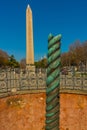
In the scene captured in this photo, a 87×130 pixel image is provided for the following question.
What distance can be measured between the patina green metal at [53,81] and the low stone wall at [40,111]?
1203 centimetres

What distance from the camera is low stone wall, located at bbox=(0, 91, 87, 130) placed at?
1439 centimetres

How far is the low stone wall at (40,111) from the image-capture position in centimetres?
1439

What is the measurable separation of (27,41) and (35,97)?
10.3 metres

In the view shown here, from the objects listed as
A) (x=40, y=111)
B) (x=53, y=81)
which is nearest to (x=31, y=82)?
(x=40, y=111)

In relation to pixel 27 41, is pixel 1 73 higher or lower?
lower

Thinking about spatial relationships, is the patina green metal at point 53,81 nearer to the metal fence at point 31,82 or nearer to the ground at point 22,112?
the ground at point 22,112

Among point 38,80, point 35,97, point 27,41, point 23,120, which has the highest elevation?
point 27,41

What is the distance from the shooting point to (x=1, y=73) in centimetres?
1388

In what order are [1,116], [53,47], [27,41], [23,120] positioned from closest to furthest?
1. [53,47]
2. [1,116]
3. [23,120]
4. [27,41]

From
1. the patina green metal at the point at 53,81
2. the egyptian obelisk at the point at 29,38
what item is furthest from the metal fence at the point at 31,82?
the patina green metal at the point at 53,81

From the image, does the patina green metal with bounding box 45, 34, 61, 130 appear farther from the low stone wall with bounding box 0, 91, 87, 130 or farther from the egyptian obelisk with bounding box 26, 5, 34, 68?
the egyptian obelisk with bounding box 26, 5, 34, 68

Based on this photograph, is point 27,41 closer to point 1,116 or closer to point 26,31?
point 26,31

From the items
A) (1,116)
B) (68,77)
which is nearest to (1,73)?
(1,116)

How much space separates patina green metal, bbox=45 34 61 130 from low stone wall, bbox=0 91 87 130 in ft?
39.5
